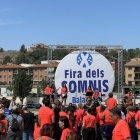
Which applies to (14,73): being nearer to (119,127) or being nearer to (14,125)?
(14,125)

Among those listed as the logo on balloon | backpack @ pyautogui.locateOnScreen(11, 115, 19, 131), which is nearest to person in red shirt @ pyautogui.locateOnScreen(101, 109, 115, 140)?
backpack @ pyautogui.locateOnScreen(11, 115, 19, 131)

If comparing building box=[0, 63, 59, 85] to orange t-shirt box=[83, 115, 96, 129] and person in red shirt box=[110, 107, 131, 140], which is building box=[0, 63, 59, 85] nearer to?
orange t-shirt box=[83, 115, 96, 129]

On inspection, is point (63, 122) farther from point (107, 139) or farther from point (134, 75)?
point (134, 75)

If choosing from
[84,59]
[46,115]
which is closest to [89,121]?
[46,115]

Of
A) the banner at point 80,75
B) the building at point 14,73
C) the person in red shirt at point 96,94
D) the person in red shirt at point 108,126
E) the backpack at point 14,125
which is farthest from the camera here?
the building at point 14,73

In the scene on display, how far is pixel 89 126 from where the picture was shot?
656 centimetres

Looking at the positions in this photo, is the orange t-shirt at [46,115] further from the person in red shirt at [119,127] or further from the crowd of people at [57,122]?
the person in red shirt at [119,127]

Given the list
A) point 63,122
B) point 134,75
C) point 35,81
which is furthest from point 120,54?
point 35,81

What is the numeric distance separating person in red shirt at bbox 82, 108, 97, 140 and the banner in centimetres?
939

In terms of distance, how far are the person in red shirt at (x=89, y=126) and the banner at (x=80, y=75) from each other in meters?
9.39

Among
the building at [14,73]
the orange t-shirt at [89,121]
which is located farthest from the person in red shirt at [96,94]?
the building at [14,73]

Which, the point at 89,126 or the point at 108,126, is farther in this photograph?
the point at 108,126

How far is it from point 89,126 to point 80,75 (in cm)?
972

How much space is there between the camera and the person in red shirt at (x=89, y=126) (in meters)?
6.53
